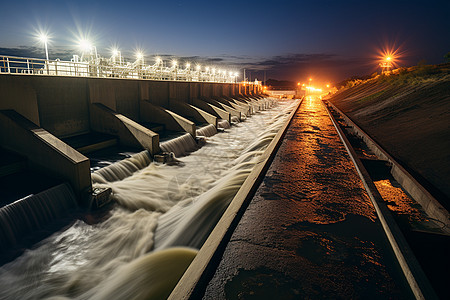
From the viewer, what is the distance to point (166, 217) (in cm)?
794

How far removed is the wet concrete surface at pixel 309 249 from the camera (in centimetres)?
329

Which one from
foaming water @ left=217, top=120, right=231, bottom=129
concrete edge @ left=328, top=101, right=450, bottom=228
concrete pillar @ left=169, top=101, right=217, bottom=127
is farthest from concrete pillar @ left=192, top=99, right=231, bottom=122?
concrete edge @ left=328, top=101, right=450, bottom=228

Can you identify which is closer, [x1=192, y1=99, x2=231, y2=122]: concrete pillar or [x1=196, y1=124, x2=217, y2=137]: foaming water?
[x1=196, y1=124, x2=217, y2=137]: foaming water

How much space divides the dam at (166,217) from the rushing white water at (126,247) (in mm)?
33

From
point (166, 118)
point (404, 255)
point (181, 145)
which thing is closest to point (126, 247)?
point (404, 255)

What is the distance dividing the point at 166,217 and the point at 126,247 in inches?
63.9

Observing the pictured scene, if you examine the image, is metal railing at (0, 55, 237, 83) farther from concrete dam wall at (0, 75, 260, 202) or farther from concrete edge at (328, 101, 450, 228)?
concrete edge at (328, 101, 450, 228)

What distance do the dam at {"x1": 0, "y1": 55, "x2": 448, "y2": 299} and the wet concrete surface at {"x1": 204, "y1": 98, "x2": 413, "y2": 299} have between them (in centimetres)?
2

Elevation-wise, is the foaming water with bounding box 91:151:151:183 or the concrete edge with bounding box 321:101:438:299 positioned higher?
the concrete edge with bounding box 321:101:438:299

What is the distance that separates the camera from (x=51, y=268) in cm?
568

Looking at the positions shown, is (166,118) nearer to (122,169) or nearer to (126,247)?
(122,169)

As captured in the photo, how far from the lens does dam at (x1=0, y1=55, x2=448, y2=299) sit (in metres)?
3.56

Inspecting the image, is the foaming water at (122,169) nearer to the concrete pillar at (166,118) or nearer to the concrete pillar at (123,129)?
the concrete pillar at (123,129)

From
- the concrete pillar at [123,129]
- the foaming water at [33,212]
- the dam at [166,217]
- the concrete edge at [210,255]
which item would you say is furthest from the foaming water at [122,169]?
the concrete edge at [210,255]
